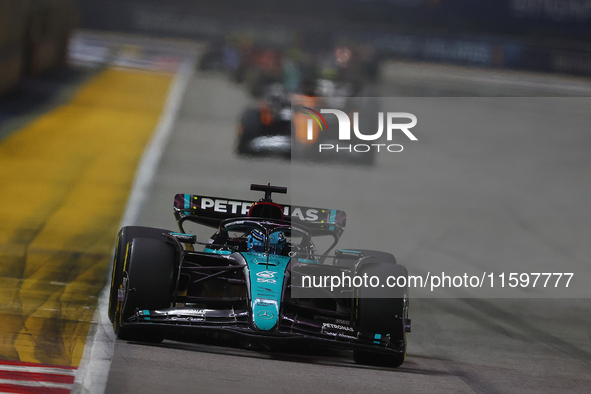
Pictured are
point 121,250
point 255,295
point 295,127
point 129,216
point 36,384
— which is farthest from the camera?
point 295,127

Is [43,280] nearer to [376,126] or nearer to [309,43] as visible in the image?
[376,126]

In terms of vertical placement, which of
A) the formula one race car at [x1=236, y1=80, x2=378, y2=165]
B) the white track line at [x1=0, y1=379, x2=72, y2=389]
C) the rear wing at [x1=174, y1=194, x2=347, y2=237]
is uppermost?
the formula one race car at [x1=236, y1=80, x2=378, y2=165]

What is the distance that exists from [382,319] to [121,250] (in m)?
2.11

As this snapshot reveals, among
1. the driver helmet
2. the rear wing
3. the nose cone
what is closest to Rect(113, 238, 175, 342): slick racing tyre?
the nose cone

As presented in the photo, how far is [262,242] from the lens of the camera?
7281 mm

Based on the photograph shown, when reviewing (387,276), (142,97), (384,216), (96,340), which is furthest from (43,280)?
(142,97)

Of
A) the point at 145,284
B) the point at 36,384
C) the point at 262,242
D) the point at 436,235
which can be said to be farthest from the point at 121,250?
the point at 436,235

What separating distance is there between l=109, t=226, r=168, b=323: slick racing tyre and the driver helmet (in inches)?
31.1

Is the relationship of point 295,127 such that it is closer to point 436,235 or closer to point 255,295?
point 436,235

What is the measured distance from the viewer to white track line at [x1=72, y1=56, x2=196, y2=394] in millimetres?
5195

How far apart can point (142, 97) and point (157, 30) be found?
6180 mm

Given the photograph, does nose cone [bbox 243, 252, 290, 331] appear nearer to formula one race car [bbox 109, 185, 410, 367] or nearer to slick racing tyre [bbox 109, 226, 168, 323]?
formula one race car [bbox 109, 185, 410, 367]

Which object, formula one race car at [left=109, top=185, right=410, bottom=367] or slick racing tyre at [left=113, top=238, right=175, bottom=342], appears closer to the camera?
formula one race car at [left=109, top=185, right=410, bottom=367]

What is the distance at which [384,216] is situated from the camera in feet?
44.5
